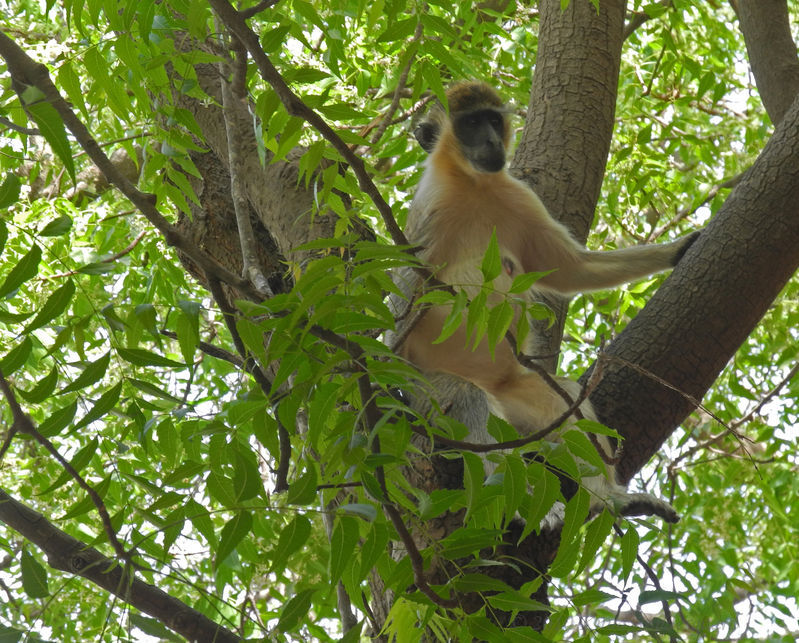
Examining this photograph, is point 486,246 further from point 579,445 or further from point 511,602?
point 511,602

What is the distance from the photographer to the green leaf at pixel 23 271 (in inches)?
64.1

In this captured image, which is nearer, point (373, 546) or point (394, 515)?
point (373, 546)

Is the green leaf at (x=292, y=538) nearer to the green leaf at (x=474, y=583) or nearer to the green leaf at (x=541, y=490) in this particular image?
the green leaf at (x=474, y=583)

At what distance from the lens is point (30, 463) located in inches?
218

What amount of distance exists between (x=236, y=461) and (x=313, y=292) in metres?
0.36

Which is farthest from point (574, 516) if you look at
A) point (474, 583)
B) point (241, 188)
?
point (241, 188)

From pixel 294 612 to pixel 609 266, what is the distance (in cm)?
332

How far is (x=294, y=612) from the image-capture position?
69.9 inches

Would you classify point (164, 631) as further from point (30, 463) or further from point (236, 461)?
point (30, 463)

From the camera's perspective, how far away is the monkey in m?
4.20

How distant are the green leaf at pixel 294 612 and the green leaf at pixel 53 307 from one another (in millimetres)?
773

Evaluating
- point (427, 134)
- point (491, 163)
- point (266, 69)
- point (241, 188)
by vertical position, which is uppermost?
point (427, 134)

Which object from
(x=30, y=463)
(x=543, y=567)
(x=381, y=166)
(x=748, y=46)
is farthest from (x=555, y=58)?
(x=30, y=463)

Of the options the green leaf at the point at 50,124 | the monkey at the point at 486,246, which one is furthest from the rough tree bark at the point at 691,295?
the green leaf at the point at 50,124
